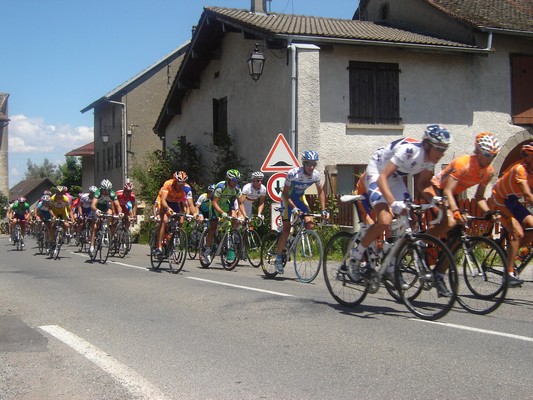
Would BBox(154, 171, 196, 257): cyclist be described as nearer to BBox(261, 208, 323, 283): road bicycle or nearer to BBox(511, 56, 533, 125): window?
BBox(261, 208, 323, 283): road bicycle

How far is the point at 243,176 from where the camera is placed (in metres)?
21.3

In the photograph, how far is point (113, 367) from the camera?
206 inches

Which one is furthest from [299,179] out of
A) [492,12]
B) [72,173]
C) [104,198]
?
[72,173]

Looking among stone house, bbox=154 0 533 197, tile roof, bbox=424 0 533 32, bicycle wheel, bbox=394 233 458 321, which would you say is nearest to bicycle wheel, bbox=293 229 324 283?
bicycle wheel, bbox=394 233 458 321

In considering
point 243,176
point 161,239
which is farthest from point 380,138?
point 161,239

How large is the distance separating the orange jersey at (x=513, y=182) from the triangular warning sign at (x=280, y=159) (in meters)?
6.73

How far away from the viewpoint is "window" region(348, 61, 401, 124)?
62.8 ft

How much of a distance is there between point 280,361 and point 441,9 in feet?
57.2

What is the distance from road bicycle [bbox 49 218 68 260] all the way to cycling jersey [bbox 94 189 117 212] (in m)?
1.06

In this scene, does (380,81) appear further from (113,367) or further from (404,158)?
(113,367)

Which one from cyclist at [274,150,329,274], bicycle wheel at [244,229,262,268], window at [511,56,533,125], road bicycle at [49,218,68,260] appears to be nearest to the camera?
cyclist at [274,150,329,274]

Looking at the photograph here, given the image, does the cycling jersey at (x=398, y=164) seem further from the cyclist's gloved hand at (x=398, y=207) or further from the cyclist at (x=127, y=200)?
the cyclist at (x=127, y=200)

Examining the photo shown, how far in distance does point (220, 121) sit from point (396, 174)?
18.3 meters

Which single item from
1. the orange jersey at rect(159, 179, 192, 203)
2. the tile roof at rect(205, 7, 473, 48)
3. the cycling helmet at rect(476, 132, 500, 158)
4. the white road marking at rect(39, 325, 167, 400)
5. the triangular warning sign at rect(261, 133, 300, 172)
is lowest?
the white road marking at rect(39, 325, 167, 400)
